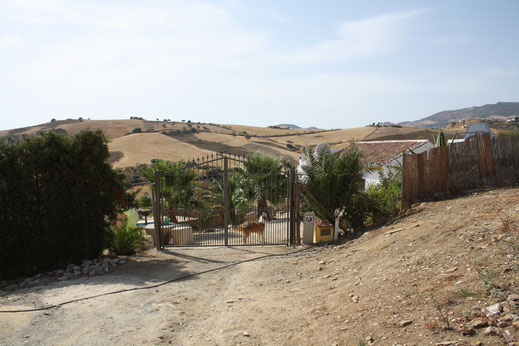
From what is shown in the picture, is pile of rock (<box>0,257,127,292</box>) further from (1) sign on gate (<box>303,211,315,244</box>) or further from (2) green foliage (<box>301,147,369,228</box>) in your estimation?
(2) green foliage (<box>301,147,369,228</box>)

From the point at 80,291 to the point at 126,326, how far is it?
2229 millimetres

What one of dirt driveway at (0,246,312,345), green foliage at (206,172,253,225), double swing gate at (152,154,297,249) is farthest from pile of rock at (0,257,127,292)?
green foliage at (206,172,253,225)

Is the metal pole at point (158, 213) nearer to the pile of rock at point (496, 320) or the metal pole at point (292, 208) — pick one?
the metal pole at point (292, 208)

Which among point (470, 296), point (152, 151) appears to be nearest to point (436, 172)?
point (470, 296)

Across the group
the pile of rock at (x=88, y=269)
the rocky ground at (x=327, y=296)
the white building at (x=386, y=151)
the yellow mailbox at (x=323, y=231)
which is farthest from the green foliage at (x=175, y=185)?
the white building at (x=386, y=151)

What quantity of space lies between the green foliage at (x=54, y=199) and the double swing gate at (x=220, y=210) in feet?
4.68

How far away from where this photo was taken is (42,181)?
8.40m

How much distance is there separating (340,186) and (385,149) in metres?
13.5

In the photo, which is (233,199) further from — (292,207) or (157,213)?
(157,213)

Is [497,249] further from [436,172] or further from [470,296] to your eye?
[436,172]

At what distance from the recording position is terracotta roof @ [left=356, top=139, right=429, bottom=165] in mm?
20914

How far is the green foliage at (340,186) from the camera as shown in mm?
10391

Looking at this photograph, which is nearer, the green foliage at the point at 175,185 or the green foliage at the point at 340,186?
the green foliage at the point at 340,186

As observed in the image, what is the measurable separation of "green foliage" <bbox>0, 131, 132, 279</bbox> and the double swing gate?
1426 mm
